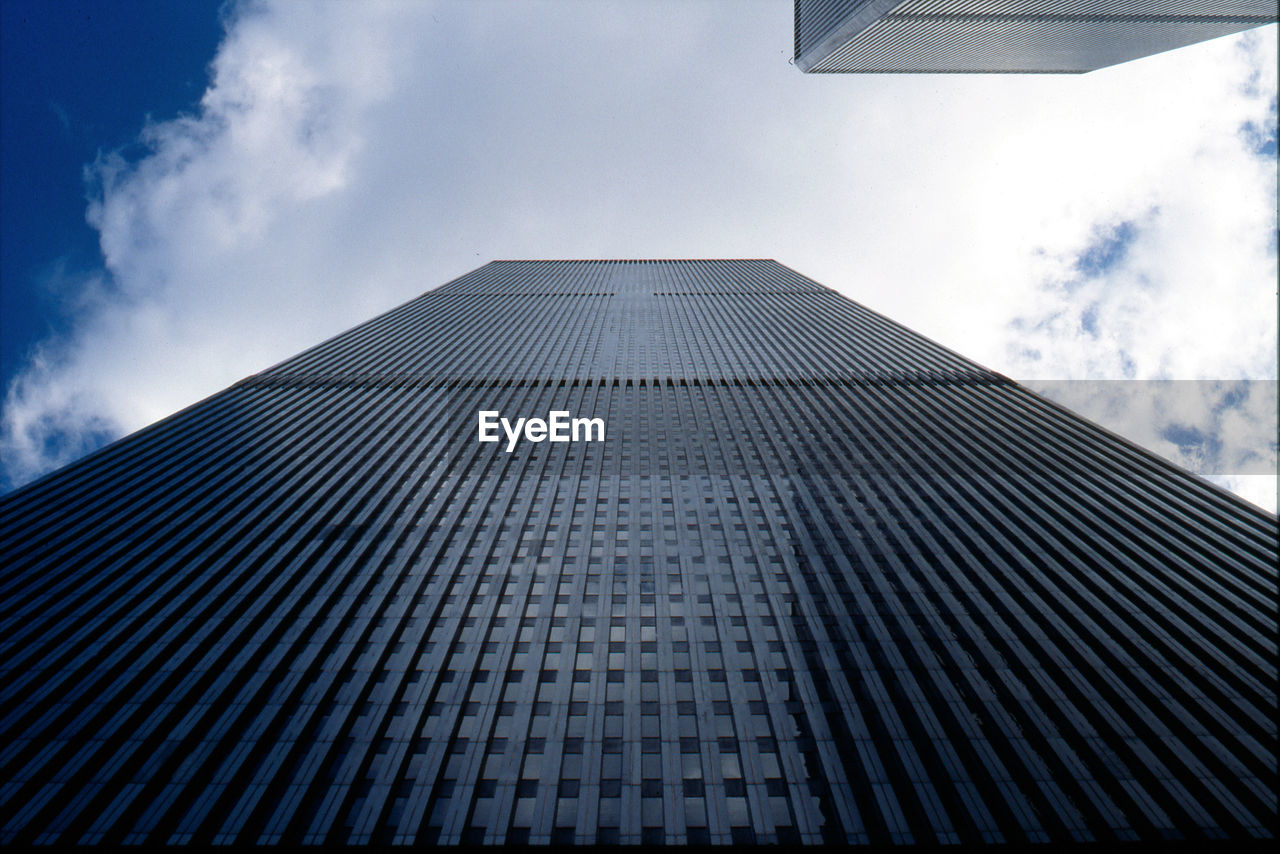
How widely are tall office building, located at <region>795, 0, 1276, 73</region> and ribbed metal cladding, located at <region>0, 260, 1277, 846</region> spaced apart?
74319 mm

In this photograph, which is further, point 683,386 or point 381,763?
point 683,386

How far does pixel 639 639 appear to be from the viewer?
38719 millimetres

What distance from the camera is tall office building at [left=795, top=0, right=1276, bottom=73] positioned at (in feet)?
320

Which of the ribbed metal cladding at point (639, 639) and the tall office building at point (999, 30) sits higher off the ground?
the tall office building at point (999, 30)

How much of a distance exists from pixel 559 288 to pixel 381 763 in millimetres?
145347

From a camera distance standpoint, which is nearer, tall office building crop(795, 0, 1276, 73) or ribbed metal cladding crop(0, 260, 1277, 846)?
ribbed metal cladding crop(0, 260, 1277, 846)

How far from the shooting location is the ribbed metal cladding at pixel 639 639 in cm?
2864

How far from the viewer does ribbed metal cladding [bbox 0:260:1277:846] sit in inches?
1128

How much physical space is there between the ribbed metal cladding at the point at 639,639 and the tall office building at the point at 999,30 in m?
74.3

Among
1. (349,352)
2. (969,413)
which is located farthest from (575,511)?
(349,352)

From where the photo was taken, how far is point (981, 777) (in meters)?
29.4

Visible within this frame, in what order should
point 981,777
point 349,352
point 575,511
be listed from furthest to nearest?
point 349,352, point 575,511, point 981,777

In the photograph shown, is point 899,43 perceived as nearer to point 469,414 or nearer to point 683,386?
point 683,386

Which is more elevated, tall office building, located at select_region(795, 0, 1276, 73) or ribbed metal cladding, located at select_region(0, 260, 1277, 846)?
tall office building, located at select_region(795, 0, 1276, 73)
